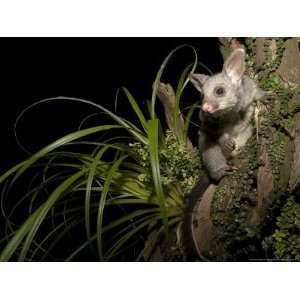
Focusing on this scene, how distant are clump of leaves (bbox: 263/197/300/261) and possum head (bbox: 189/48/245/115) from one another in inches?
23.5

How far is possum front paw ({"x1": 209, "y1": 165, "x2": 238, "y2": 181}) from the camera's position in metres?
2.69

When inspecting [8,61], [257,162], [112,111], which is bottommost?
[257,162]

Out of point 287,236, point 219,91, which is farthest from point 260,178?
point 219,91

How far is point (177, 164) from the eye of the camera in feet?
10.2

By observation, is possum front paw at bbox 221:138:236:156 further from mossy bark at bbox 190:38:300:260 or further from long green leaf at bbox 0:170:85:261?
long green leaf at bbox 0:170:85:261

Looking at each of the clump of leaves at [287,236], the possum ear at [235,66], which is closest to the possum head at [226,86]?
the possum ear at [235,66]

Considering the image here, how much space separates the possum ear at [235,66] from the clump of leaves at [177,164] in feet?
1.90

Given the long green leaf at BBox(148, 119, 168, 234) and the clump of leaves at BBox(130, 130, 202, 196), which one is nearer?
the long green leaf at BBox(148, 119, 168, 234)

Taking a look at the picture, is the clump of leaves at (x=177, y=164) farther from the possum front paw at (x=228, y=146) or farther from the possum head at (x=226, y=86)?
the possum head at (x=226, y=86)

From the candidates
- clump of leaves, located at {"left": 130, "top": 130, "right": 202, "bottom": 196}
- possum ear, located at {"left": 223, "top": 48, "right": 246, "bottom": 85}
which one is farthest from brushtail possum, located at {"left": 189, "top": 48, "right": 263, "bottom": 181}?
clump of leaves, located at {"left": 130, "top": 130, "right": 202, "bottom": 196}

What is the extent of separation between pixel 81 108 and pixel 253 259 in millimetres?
1393
